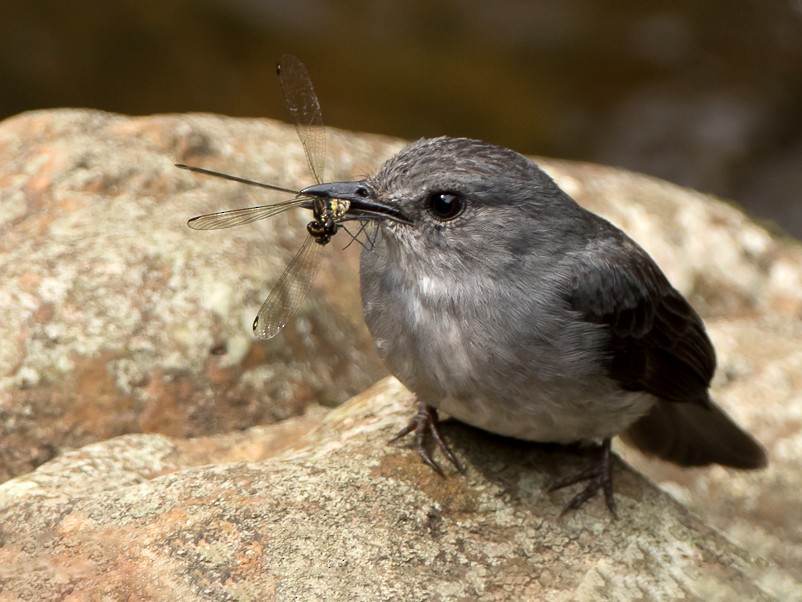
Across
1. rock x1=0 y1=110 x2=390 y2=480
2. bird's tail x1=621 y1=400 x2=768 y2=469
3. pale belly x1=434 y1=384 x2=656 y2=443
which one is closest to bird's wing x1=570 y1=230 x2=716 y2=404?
pale belly x1=434 y1=384 x2=656 y2=443

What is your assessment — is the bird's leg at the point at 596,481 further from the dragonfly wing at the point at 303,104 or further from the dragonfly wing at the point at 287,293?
the dragonfly wing at the point at 303,104

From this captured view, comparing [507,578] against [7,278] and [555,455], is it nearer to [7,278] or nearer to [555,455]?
[555,455]

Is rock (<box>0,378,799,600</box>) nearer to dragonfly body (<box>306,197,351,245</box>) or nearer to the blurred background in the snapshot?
dragonfly body (<box>306,197,351,245</box>)

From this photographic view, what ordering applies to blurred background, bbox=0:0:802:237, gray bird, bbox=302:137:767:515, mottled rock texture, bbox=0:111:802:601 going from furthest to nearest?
blurred background, bbox=0:0:802:237
gray bird, bbox=302:137:767:515
mottled rock texture, bbox=0:111:802:601

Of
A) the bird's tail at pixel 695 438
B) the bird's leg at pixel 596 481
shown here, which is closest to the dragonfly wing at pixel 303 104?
the bird's leg at pixel 596 481

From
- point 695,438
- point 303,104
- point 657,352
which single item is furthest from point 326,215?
point 695,438

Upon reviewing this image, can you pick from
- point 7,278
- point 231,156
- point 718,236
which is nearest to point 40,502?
point 7,278
